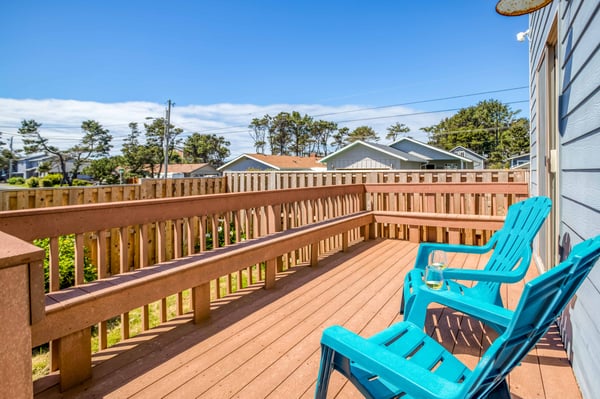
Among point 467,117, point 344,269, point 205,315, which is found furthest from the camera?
point 467,117

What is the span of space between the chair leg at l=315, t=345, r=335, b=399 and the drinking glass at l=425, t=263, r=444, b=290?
2.85 ft

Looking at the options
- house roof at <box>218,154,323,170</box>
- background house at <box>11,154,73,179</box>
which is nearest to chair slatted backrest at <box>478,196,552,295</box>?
house roof at <box>218,154,323,170</box>

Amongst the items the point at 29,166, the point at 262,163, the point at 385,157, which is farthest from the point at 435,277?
the point at 29,166

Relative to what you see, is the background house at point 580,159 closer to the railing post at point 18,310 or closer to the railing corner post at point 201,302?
the railing post at point 18,310

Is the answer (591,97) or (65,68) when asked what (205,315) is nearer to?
(591,97)

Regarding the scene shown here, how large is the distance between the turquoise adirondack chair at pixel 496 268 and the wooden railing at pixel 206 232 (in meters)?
1.50

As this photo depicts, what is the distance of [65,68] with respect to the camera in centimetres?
3027

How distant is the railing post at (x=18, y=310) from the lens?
102cm

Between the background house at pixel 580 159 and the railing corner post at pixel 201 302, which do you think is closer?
the background house at pixel 580 159

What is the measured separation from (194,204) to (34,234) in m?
1.12

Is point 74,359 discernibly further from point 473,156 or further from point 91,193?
point 473,156

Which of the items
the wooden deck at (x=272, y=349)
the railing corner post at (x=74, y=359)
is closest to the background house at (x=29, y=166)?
the wooden deck at (x=272, y=349)

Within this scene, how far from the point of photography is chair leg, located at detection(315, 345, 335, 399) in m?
1.23

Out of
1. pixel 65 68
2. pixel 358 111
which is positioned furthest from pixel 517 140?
pixel 65 68
